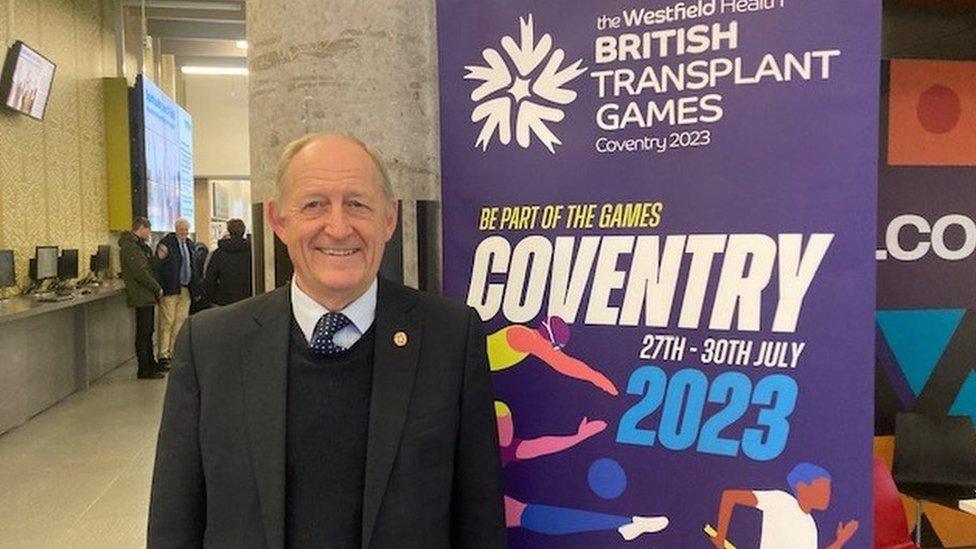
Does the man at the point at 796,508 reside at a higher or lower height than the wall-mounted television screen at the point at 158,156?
lower

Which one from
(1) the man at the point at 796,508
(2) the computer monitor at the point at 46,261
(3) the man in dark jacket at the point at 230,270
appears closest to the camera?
→ (1) the man at the point at 796,508

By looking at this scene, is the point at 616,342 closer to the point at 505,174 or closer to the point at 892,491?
the point at 505,174

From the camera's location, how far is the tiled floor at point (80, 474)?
3910 millimetres

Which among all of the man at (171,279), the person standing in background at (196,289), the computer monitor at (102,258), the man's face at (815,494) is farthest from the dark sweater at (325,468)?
the computer monitor at (102,258)

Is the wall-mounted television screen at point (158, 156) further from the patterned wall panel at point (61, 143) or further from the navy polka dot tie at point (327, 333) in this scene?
the navy polka dot tie at point (327, 333)

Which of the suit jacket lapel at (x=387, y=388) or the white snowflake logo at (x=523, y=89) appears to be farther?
the white snowflake logo at (x=523, y=89)

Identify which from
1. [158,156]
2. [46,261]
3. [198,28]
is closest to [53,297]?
[46,261]

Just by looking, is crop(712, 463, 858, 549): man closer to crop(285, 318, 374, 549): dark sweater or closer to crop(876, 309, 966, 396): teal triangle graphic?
crop(285, 318, 374, 549): dark sweater

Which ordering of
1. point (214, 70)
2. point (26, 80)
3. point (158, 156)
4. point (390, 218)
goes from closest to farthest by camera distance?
1. point (390, 218)
2. point (26, 80)
3. point (158, 156)
4. point (214, 70)

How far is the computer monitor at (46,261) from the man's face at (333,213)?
659cm

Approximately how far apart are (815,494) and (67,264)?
297 inches

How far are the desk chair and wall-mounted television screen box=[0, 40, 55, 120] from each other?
6940 millimetres

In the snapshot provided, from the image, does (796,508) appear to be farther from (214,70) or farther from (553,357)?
(214,70)

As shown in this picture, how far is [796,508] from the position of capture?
1.45m
